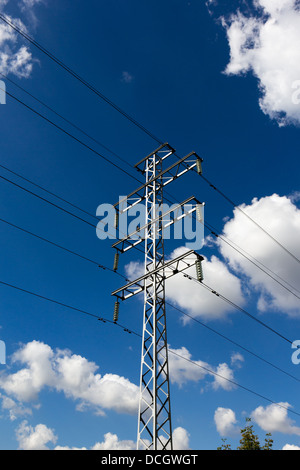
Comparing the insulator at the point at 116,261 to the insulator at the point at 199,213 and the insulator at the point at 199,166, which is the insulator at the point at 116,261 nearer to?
the insulator at the point at 199,213

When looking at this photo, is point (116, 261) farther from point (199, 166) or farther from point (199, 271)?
point (199, 166)

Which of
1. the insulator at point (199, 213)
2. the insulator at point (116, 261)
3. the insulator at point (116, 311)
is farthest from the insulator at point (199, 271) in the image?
the insulator at point (116, 261)

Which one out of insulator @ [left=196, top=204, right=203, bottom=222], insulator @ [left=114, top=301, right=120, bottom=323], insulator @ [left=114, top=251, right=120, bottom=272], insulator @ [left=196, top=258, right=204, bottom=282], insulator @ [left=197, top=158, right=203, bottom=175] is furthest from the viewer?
insulator @ [left=114, top=251, right=120, bottom=272]

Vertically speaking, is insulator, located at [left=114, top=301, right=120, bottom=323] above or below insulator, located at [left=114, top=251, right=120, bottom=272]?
below

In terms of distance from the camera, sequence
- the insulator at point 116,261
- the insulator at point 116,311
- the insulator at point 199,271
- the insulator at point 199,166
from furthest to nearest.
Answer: the insulator at point 116,261 → the insulator at point 199,166 → the insulator at point 116,311 → the insulator at point 199,271

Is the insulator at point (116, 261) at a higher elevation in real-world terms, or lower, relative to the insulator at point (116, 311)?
higher

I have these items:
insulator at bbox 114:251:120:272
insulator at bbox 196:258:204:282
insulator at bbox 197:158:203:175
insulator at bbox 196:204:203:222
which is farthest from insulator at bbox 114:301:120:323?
insulator at bbox 197:158:203:175

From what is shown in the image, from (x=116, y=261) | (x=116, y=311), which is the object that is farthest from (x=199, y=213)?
(x=116, y=311)

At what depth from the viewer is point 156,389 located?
43.2 feet

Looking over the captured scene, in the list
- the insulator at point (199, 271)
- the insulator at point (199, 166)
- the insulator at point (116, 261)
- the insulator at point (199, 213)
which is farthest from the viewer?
the insulator at point (116, 261)

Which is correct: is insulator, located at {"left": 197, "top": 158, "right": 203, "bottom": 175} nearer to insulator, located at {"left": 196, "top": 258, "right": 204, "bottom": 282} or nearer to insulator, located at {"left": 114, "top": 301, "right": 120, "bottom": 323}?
insulator, located at {"left": 196, "top": 258, "right": 204, "bottom": 282}
